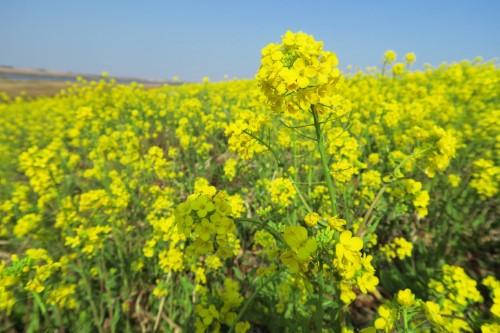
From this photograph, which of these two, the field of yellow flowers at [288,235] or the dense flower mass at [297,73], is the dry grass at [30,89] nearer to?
the field of yellow flowers at [288,235]

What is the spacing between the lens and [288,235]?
1116mm

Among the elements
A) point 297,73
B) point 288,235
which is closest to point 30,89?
point 297,73

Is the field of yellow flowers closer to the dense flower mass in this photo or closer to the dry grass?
the dense flower mass

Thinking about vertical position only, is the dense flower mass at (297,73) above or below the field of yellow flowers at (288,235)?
above

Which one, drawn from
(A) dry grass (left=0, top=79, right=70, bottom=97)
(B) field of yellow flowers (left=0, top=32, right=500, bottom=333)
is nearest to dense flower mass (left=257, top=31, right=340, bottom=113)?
(B) field of yellow flowers (left=0, top=32, right=500, bottom=333)

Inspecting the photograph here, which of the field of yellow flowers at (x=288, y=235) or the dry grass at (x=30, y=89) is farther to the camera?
the dry grass at (x=30, y=89)

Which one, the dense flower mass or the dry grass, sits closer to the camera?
the dense flower mass

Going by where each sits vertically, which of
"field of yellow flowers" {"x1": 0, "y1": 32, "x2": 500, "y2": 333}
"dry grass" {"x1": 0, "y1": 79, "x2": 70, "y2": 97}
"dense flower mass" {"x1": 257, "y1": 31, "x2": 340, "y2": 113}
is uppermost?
"dense flower mass" {"x1": 257, "y1": 31, "x2": 340, "y2": 113}

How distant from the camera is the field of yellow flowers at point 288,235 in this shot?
126 centimetres

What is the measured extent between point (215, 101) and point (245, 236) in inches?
211

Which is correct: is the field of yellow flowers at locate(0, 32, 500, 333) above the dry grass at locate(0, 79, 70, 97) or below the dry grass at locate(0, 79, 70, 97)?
above

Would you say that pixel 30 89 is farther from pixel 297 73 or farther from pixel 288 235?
pixel 288 235

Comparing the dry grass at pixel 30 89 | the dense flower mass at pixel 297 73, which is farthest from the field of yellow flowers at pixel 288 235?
the dry grass at pixel 30 89

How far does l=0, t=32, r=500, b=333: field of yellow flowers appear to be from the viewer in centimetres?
126
